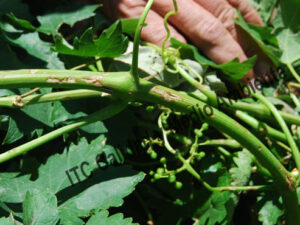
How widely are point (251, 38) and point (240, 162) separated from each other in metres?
0.44

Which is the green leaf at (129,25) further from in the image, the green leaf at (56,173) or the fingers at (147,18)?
the green leaf at (56,173)

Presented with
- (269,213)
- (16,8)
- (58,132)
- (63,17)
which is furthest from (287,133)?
(16,8)

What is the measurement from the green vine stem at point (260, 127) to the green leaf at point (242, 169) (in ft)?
0.26

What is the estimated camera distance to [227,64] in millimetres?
1027

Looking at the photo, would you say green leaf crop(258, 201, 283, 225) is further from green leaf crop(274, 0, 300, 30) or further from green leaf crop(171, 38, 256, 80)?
green leaf crop(274, 0, 300, 30)

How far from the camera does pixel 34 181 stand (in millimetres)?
854

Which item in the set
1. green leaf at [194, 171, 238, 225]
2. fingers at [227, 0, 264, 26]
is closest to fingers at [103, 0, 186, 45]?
fingers at [227, 0, 264, 26]

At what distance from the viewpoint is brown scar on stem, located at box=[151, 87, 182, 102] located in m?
0.78

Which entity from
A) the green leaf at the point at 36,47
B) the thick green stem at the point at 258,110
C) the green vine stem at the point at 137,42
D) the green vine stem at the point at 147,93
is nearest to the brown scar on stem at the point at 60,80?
the green vine stem at the point at 147,93

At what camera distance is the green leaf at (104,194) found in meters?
0.78

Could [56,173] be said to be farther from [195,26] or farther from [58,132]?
[195,26]

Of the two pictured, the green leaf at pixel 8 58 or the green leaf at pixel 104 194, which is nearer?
the green leaf at pixel 104 194

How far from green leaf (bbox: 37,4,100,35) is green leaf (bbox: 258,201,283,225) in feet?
2.33

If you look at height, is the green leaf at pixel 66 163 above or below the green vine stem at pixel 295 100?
below
